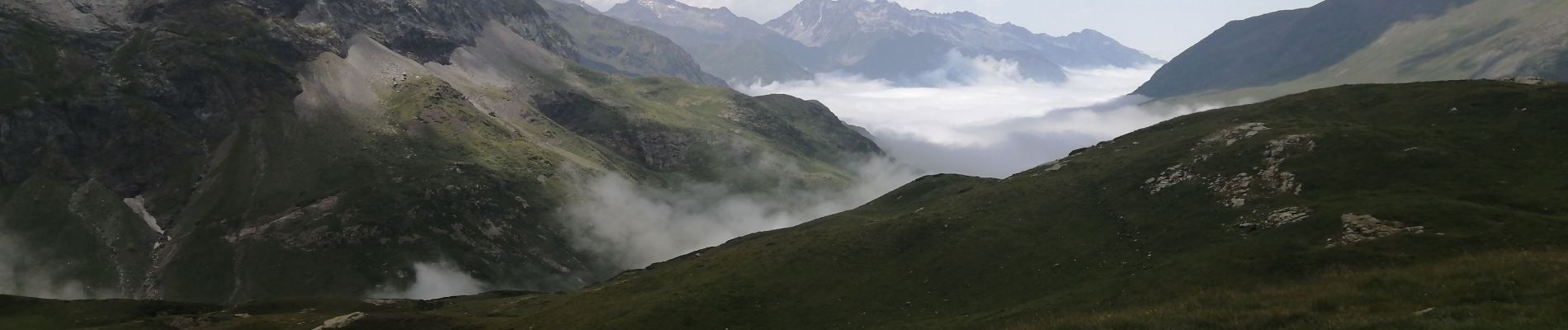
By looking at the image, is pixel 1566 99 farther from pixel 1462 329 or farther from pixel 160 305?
pixel 160 305

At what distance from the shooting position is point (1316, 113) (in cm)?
12388

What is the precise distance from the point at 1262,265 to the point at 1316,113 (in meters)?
67.9

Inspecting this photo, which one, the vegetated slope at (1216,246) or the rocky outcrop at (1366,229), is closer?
the vegetated slope at (1216,246)

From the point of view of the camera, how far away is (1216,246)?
80812 millimetres

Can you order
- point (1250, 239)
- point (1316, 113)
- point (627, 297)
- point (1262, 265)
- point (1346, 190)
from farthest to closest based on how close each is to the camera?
1. point (1316, 113)
2. point (627, 297)
3. point (1346, 190)
4. point (1250, 239)
5. point (1262, 265)

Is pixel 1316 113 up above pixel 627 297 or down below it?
above

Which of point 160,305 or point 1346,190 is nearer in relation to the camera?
point 1346,190

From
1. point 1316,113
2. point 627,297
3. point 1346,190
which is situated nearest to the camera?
point 1346,190

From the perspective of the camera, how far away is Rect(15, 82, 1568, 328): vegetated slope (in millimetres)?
49938

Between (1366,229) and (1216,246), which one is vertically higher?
(1366,229)

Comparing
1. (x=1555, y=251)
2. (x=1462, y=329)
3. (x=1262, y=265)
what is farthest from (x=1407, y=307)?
(x=1262, y=265)

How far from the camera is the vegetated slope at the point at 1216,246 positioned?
49938mm

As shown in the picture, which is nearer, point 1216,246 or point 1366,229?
point 1366,229

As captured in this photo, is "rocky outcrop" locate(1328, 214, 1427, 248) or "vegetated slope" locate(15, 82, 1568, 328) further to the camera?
"rocky outcrop" locate(1328, 214, 1427, 248)
